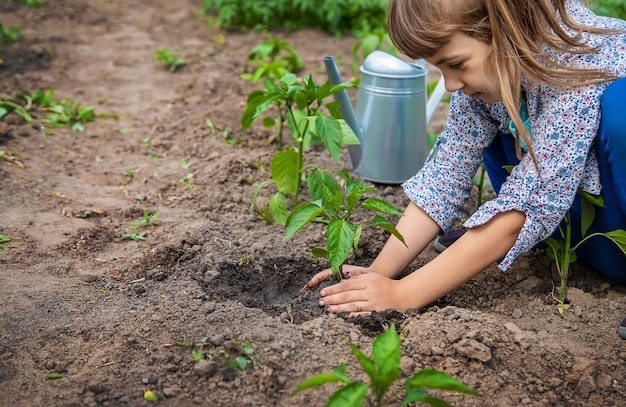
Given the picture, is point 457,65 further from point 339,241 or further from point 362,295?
point 362,295

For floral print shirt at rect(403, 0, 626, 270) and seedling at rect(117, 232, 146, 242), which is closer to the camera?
floral print shirt at rect(403, 0, 626, 270)

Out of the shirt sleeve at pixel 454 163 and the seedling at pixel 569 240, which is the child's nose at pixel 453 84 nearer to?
the shirt sleeve at pixel 454 163

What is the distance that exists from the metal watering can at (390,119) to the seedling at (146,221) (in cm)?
74

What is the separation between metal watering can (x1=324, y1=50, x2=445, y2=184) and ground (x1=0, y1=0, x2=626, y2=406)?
0.10 meters

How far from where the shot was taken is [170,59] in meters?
4.14

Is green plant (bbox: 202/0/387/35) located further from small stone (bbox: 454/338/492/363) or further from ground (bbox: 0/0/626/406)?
small stone (bbox: 454/338/492/363)

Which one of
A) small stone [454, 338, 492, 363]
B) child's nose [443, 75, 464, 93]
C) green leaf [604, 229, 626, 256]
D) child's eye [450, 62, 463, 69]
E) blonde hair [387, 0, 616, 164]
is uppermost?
blonde hair [387, 0, 616, 164]

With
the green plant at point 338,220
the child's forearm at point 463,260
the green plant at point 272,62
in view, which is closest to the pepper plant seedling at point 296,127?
the green plant at point 338,220

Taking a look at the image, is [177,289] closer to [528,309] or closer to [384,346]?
[384,346]

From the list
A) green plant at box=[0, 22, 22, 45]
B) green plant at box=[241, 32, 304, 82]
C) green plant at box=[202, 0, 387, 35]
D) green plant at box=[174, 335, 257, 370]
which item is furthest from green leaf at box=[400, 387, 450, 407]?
green plant at box=[202, 0, 387, 35]

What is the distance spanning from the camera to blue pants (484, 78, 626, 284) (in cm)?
176

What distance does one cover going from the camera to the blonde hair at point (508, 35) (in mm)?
1718

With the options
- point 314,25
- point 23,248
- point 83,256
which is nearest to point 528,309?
point 83,256

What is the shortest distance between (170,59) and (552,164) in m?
2.82
